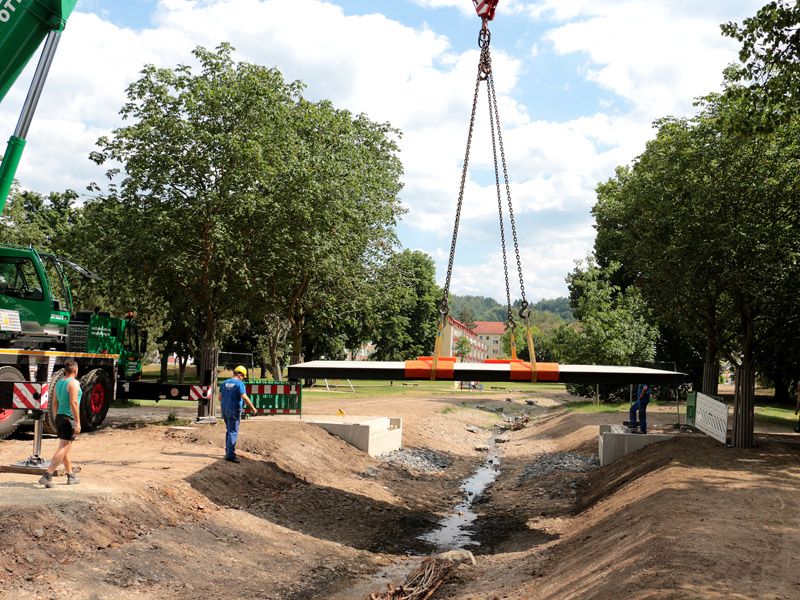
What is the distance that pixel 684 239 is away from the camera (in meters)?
21.7

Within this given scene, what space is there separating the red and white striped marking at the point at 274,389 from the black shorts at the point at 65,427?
991 cm

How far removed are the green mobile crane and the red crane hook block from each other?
686cm

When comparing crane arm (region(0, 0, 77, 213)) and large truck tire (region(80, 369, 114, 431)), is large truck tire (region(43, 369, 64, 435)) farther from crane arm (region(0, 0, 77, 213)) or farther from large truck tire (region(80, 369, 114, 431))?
crane arm (region(0, 0, 77, 213))

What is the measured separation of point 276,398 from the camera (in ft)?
69.3

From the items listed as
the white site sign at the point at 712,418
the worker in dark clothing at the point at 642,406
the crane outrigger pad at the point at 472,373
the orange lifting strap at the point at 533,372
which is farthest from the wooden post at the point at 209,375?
the white site sign at the point at 712,418

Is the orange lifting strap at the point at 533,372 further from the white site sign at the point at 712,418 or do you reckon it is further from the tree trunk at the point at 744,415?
the tree trunk at the point at 744,415

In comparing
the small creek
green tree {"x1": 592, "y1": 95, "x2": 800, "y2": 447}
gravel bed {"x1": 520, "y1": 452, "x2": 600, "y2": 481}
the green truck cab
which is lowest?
the small creek

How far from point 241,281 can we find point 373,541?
1175 centimetres

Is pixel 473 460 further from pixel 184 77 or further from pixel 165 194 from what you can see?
pixel 184 77

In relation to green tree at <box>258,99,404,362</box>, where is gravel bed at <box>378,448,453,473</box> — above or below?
below

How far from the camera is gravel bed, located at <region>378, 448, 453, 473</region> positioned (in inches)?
871

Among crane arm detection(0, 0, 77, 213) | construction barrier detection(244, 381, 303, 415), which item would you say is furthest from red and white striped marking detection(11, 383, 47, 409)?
construction barrier detection(244, 381, 303, 415)

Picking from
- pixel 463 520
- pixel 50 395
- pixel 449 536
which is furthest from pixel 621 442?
pixel 50 395

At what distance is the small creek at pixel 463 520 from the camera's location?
567 inches
